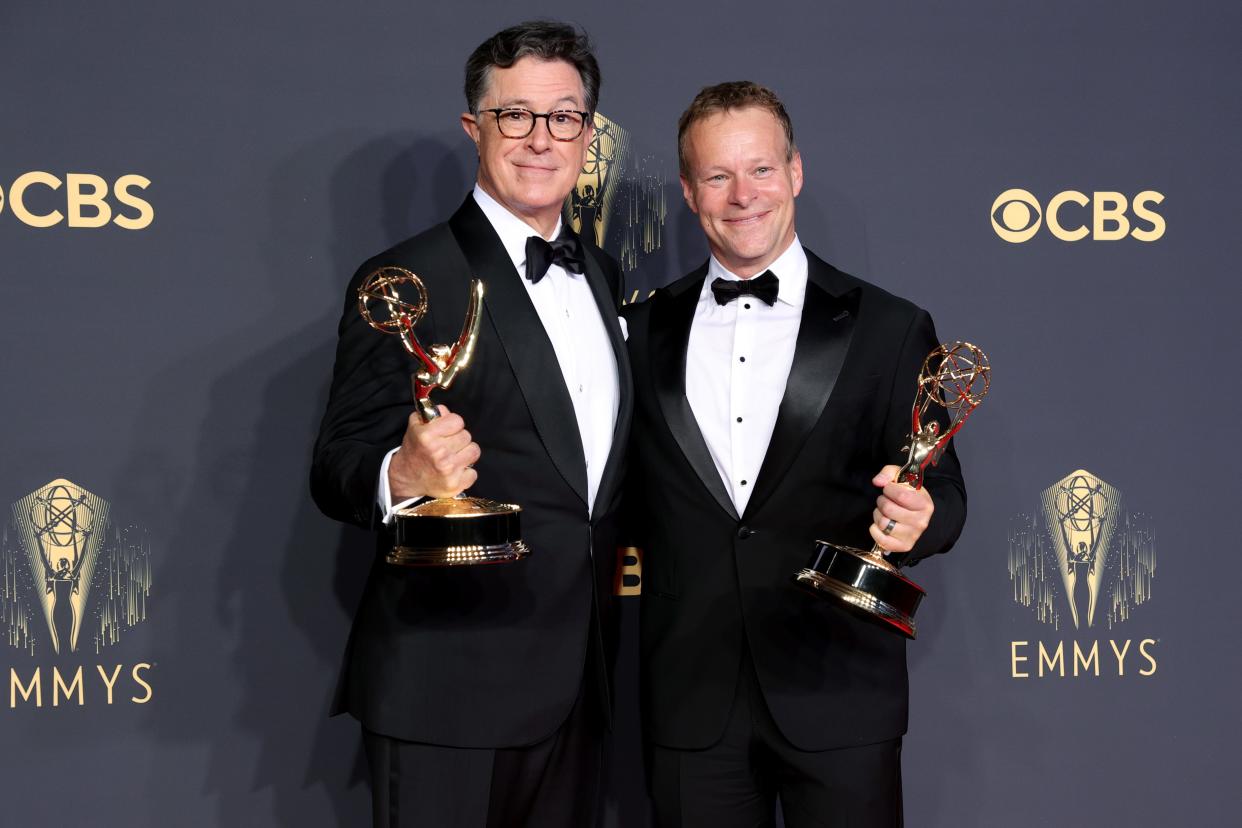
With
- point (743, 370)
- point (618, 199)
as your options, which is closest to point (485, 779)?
point (743, 370)

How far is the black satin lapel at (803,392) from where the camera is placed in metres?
2.03

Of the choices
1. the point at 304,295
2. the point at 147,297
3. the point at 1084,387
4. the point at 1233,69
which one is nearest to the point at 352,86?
the point at 304,295

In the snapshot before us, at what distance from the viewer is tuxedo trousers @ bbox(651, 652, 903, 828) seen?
6.61 feet

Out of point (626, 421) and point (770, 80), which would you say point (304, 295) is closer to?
point (626, 421)

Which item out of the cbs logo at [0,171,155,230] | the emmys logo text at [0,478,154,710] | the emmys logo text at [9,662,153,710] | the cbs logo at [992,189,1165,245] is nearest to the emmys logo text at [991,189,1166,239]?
the cbs logo at [992,189,1165,245]

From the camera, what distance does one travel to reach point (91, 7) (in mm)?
2590

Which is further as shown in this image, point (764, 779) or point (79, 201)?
point (79, 201)

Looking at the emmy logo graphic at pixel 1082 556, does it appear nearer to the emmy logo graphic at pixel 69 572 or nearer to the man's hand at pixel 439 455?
the man's hand at pixel 439 455

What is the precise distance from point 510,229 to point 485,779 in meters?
0.97

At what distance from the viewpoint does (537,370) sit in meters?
1.94

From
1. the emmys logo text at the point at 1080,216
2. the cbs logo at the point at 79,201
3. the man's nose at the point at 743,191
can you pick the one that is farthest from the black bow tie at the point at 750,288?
the cbs logo at the point at 79,201

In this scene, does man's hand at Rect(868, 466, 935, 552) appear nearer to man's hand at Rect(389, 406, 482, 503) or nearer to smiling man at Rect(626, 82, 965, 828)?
smiling man at Rect(626, 82, 965, 828)

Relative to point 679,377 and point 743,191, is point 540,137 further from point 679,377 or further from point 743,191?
point 679,377

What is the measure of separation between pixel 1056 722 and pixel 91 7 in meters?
2.87
